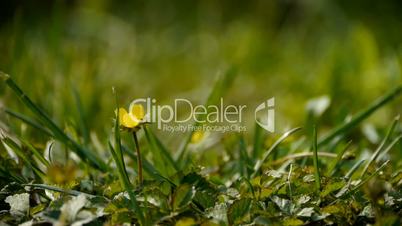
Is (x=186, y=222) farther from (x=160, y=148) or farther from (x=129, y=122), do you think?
(x=160, y=148)

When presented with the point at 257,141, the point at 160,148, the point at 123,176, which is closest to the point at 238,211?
the point at 123,176

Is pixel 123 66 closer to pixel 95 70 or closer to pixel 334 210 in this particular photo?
pixel 95 70

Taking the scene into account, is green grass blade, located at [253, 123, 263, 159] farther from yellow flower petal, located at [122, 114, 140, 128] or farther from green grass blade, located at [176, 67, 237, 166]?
yellow flower petal, located at [122, 114, 140, 128]

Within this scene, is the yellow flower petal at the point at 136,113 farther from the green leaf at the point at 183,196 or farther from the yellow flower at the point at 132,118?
the green leaf at the point at 183,196

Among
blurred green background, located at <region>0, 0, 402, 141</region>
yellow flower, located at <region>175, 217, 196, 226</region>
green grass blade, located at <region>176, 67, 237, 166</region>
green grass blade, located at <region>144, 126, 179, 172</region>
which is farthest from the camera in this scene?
blurred green background, located at <region>0, 0, 402, 141</region>

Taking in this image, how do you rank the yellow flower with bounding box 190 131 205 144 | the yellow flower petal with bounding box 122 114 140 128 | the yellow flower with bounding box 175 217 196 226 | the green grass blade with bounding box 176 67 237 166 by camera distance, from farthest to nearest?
the yellow flower with bounding box 190 131 205 144 → the green grass blade with bounding box 176 67 237 166 → the yellow flower petal with bounding box 122 114 140 128 → the yellow flower with bounding box 175 217 196 226

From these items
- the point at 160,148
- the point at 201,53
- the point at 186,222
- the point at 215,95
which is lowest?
the point at 186,222

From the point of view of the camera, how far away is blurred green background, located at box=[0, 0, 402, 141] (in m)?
2.07

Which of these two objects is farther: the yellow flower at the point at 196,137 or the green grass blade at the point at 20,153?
the yellow flower at the point at 196,137

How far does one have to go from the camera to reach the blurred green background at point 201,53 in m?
2.07

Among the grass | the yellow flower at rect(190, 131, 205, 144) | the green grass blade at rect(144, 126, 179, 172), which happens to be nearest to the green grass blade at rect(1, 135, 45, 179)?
the grass

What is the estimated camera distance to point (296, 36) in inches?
144

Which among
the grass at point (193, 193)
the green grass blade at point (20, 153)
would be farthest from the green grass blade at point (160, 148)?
the green grass blade at point (20, 153)

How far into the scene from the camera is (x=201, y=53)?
3.29 m
